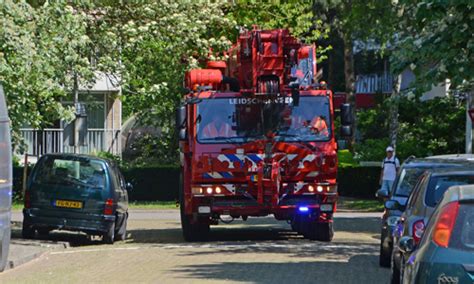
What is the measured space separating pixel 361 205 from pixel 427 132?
5.08 meters

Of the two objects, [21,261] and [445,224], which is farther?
[21,261]

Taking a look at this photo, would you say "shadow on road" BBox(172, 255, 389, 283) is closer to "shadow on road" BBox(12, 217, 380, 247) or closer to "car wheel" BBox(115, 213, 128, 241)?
"shadow on road" BBox(12, 217, 380, 247)

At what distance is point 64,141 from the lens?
45.6 meters

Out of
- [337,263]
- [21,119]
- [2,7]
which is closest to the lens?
[337,263]

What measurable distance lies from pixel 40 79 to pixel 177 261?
5503mm

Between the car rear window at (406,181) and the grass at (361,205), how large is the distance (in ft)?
58.7

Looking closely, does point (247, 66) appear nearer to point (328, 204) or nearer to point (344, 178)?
point (328, 204)

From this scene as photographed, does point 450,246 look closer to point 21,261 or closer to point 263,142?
point 21,261

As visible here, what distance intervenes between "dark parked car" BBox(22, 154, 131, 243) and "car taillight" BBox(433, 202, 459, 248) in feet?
45.2

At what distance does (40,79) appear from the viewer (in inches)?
855

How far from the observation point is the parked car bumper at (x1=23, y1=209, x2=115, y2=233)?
71.2 feet

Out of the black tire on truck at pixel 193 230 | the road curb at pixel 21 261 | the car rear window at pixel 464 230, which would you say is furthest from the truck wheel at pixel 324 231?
the car rear window at pixel 464 230

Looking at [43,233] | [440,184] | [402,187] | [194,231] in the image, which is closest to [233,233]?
[194,231]

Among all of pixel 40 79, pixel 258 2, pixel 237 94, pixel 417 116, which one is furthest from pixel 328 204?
pixel 417 116
